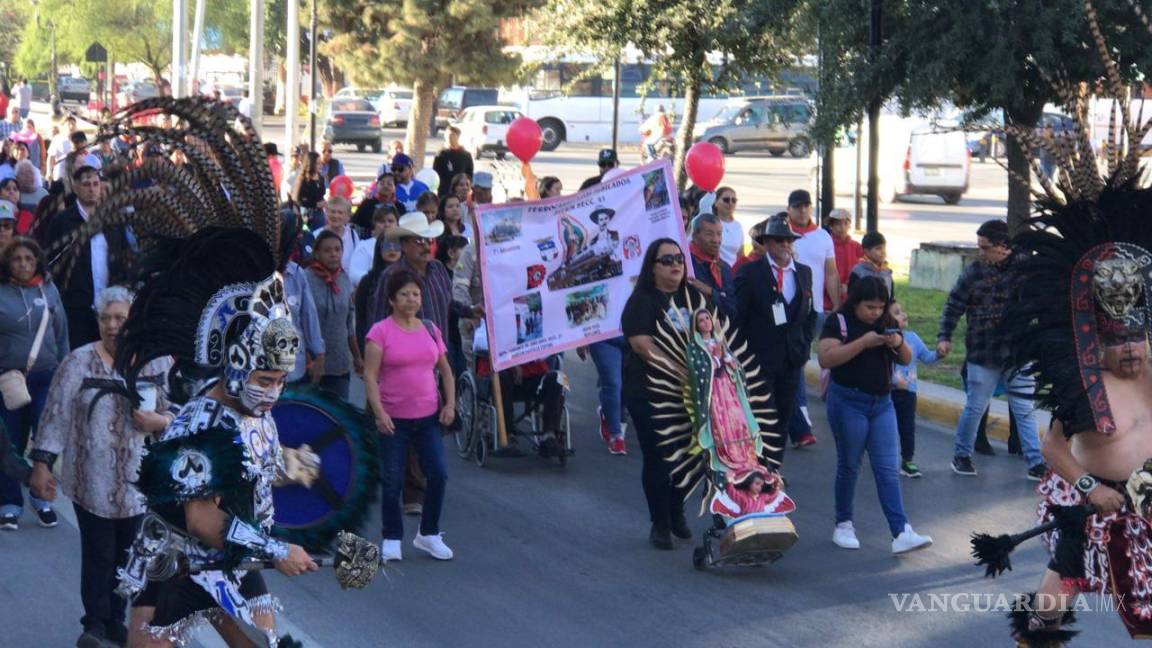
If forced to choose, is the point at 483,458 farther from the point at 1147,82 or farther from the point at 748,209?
the point at 748,209

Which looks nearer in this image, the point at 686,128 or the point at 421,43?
the point at 686,128

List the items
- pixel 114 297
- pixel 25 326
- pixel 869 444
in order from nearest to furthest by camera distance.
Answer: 1. pixel 114 297
2. pixel 869 444
3. pixel 25 326

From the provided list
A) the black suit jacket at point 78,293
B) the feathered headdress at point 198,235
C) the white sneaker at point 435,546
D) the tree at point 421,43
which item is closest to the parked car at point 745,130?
Result: the tree at point 421,43

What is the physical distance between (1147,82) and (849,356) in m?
7.12

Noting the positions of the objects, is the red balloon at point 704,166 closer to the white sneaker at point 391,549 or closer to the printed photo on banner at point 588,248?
the printed photo on banner at point 588,248

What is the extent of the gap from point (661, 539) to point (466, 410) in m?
2.79

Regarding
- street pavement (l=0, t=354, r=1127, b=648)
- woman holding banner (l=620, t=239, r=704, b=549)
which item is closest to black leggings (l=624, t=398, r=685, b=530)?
woman holding banner (l=620, t=239, r=704, b=549)

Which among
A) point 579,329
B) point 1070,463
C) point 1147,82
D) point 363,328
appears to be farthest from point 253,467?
point 1147,82

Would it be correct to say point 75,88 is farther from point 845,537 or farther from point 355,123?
point 845,537

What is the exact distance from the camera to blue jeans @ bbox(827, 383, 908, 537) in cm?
922

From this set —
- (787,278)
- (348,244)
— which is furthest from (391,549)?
(348,244)

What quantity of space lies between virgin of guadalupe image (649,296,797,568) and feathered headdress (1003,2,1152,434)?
7.26 feet

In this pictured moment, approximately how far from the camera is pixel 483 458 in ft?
37.9

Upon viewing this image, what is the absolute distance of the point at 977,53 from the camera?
50.5 ft
